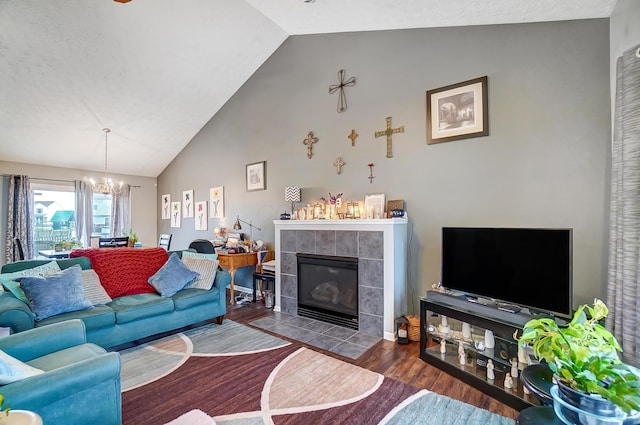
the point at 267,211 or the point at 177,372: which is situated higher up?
the point at 267,211

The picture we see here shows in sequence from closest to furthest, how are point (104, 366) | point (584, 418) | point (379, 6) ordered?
point (584, 418) → point (104, 366) → point (379, 6)

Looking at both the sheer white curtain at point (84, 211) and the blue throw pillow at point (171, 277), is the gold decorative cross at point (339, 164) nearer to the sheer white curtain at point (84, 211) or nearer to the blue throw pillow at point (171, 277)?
the blue throw pillow at point (171, 277)

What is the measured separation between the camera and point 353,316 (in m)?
3.61

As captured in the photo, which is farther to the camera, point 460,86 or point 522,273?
point 460,86

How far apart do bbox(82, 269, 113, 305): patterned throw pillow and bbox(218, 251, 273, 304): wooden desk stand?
5.73 ft

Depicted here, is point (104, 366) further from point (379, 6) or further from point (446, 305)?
point (379, 6)

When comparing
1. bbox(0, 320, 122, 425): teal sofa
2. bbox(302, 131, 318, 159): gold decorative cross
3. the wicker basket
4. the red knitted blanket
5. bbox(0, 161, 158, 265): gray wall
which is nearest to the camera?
bbox(0, 320, 122, 425): teal sofa

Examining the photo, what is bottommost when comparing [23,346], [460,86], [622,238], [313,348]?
[313,348]

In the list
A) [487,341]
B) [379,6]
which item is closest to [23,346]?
[487,341]

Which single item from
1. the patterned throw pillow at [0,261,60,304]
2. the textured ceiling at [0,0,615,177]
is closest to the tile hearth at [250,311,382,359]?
the patterned throw pillow at [0,261,60,304]

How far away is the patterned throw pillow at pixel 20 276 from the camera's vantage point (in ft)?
8.79

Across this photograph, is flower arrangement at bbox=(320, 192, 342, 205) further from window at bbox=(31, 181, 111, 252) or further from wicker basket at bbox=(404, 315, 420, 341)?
window at bbox=(31, 181, 111, 252)

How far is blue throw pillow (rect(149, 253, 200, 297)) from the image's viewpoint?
11.4 feet

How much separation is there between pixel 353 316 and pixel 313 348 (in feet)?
2.45
